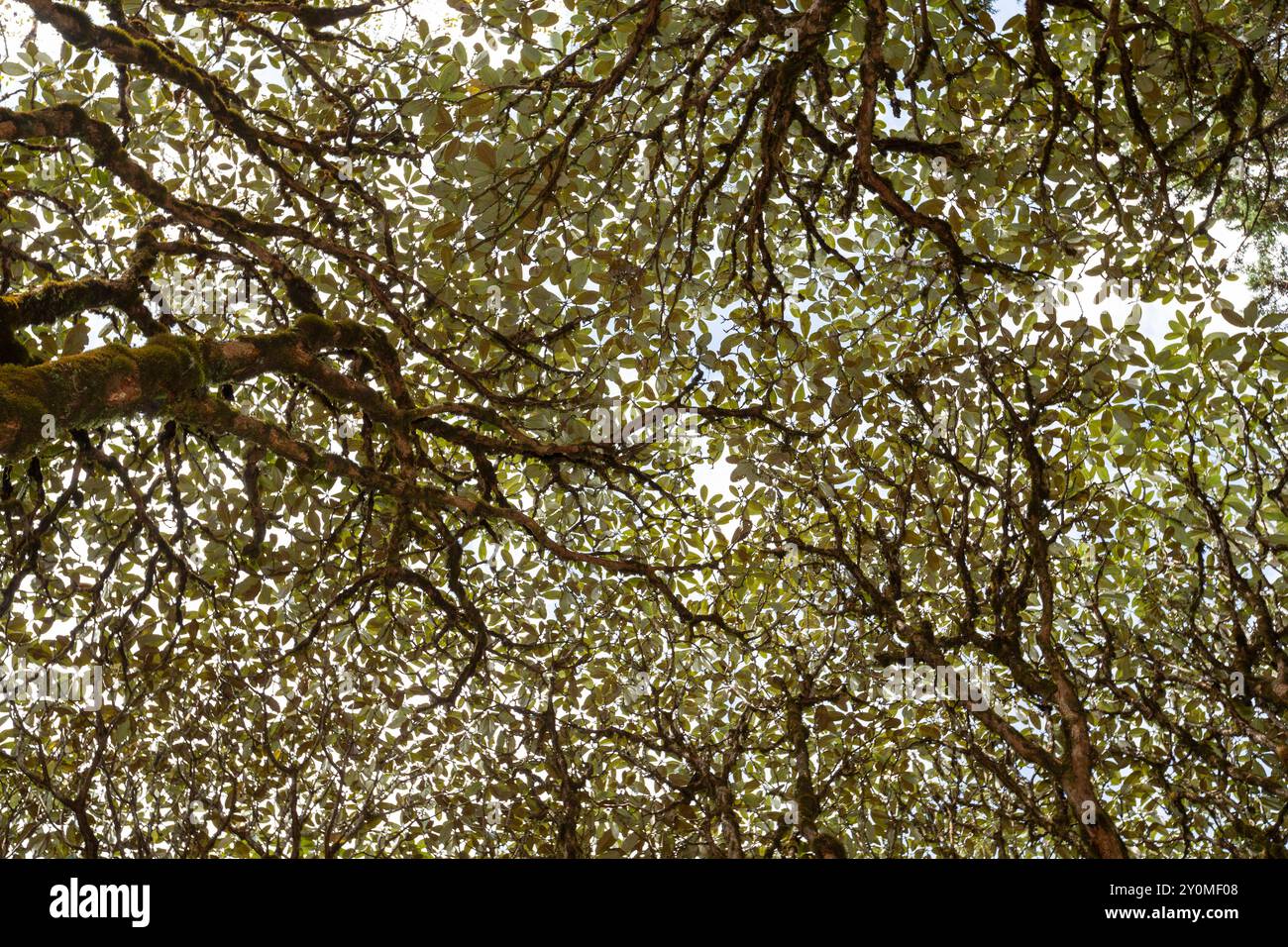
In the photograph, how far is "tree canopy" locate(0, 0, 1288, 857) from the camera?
5.64 metres

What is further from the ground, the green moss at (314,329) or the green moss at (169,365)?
the green moss at (314,329)

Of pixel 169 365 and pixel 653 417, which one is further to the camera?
pixel 653 417

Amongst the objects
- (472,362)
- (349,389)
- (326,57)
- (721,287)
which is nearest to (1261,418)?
(721,287)

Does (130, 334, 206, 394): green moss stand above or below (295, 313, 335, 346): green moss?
below

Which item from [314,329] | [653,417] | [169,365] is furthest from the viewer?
[653,417]

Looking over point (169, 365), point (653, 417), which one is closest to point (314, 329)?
point (169, 365)

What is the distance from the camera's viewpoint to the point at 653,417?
720 cm

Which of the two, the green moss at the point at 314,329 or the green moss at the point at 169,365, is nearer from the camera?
the green moss at the point at 169,365

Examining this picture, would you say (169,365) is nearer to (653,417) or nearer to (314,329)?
(314,329)

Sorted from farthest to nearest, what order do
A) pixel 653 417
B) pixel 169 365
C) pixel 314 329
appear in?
1. pixel 653 417
2. pixel 314 329
3. pixel 169 365

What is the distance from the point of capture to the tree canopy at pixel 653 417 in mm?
5641

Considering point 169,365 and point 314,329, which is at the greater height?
point 314,329
